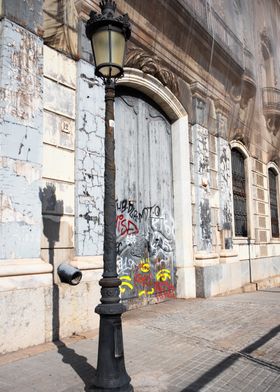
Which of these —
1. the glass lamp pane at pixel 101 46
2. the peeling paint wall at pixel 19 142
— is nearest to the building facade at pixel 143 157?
the peeling paint wall at pixel 19 142

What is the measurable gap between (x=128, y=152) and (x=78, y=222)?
2320 millimetres

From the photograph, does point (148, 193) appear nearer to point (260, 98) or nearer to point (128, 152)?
point (128, 152)

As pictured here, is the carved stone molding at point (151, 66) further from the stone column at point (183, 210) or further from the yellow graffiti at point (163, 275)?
the yellow graffiti at point (163, 275)

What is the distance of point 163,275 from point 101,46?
18.6 ft

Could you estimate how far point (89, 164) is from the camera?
5.98m

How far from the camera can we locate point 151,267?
313 inches

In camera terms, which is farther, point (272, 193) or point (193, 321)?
point (272, 193)

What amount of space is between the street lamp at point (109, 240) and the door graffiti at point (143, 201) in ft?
12.0

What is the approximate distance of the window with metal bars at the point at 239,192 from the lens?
11242 mm

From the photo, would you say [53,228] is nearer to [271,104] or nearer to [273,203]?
[271,104]

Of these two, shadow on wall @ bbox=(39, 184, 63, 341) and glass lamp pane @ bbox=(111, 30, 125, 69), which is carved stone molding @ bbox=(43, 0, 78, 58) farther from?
glass lamp pane @ bbox=(111, 30, 125, 69)

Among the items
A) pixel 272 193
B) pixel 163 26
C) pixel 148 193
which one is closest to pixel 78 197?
pixel 148 193

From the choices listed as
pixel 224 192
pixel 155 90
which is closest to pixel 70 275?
pixel 155 90

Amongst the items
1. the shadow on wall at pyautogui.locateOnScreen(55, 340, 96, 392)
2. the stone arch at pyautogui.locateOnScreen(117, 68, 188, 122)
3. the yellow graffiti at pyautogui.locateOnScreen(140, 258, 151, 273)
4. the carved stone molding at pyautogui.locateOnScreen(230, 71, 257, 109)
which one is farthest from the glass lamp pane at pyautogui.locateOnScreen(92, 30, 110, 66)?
the carved stone molding at pyautogui.locateOnScreen(230, 71, 257, 109)
